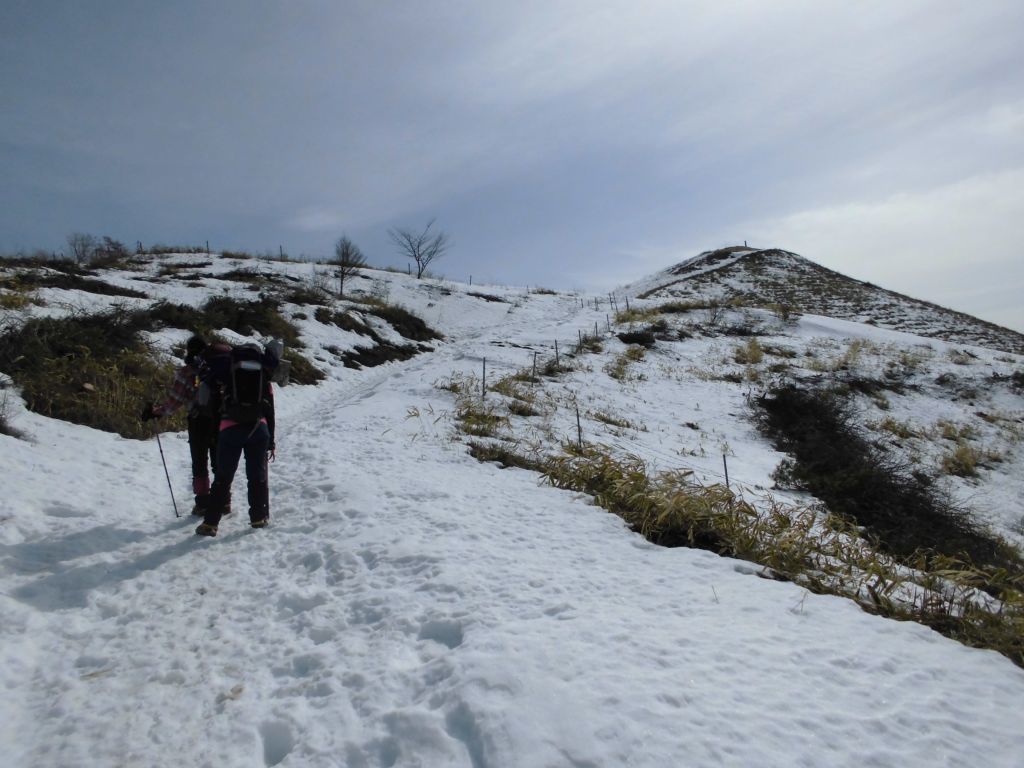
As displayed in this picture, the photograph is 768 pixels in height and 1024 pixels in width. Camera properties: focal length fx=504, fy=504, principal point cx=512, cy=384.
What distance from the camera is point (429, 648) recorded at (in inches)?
121

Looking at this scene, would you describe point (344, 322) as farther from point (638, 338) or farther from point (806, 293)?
point (806, 293)

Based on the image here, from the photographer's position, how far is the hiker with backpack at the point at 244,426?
16.1 feet

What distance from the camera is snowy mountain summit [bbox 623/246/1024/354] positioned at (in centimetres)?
2848

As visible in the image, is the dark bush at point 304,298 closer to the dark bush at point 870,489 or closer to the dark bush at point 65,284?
the dark bush at point 65,284

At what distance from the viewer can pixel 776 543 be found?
4.64m

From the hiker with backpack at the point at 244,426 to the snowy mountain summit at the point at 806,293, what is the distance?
30015 mm

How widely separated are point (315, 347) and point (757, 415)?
1327cm

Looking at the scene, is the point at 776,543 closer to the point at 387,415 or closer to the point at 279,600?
the point at 279,600

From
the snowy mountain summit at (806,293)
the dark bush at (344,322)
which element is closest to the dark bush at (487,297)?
the snowy mountain summit at (806,293)

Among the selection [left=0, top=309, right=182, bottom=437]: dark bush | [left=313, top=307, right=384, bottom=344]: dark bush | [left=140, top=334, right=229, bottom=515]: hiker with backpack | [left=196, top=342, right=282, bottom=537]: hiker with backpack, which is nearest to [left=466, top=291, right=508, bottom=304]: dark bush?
[left=313, top=307, right=384, bottom=344]: dark bush

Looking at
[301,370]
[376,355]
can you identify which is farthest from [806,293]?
[301,370]

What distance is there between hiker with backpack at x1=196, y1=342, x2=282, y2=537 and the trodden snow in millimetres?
299

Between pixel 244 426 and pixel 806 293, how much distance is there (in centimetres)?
4013

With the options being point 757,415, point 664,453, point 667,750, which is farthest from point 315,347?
point 667,750
